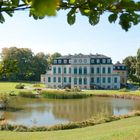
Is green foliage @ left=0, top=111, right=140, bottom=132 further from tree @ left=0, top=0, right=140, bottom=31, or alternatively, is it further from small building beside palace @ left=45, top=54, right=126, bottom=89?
small building beside palace @ left=45, top=54, right=126, bottom=89

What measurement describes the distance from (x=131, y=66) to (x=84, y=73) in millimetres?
14047

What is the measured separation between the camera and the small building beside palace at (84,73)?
5091 cm

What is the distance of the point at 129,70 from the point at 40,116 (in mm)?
43328

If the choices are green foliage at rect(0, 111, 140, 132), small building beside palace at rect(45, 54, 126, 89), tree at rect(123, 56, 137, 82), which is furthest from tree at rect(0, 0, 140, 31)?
tree at rect(123, 56, 137, 82)

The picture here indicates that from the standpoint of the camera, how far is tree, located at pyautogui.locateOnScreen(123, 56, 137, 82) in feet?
199

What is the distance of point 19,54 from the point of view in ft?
201

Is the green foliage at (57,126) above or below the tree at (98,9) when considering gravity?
below

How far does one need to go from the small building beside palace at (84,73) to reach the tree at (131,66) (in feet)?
32.6

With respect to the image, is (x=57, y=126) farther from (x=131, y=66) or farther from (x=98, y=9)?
(x=131, y=66)

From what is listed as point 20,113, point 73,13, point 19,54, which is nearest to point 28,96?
point 20,113

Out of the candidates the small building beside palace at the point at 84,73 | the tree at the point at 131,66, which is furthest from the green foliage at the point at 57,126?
the tree at the point at 131,66

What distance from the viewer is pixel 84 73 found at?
169ft

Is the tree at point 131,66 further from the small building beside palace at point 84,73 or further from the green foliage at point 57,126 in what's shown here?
the green foliage at point 57,126

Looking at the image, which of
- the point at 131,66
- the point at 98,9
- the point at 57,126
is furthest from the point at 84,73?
the point at 98,9
